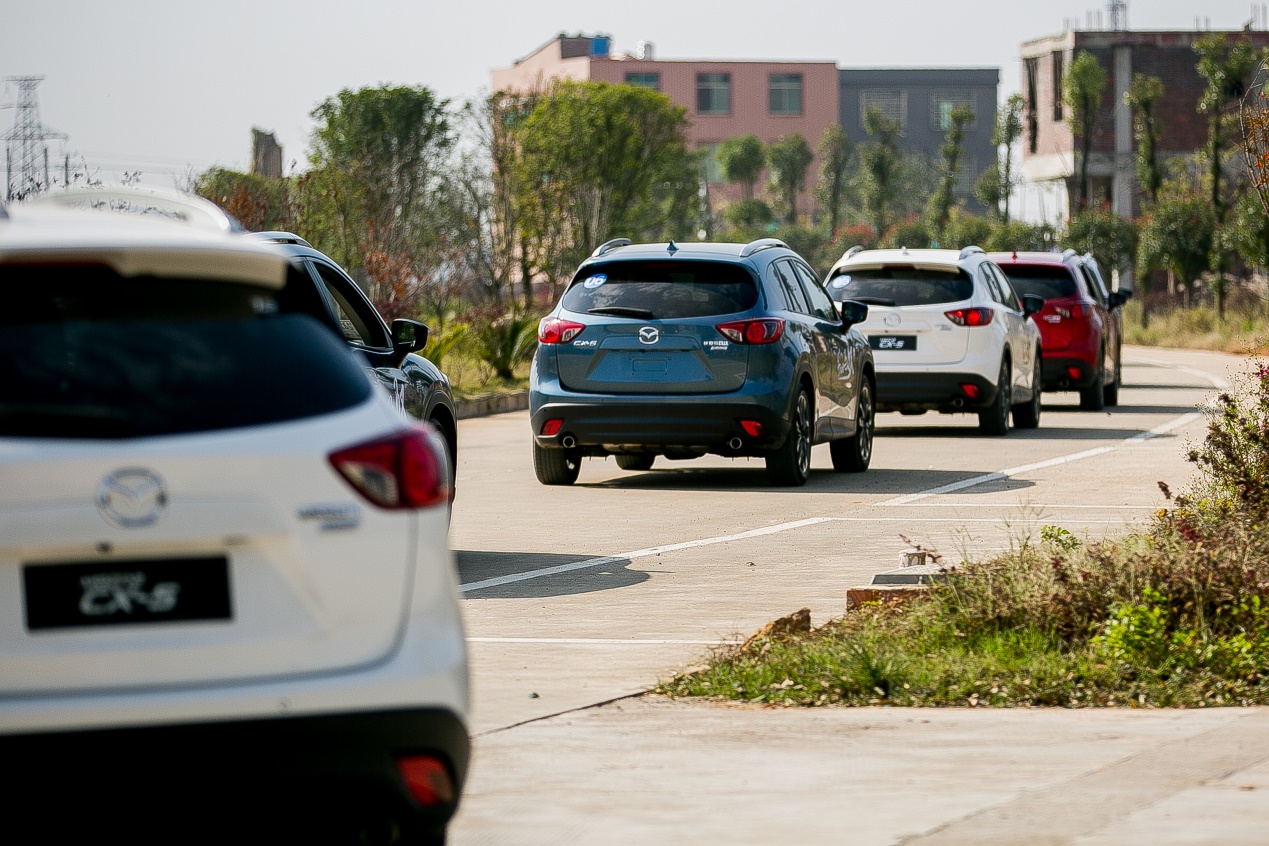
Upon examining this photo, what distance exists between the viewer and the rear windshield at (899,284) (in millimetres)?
20234

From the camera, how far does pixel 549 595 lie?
33.1ft

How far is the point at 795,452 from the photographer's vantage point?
15.3 metres

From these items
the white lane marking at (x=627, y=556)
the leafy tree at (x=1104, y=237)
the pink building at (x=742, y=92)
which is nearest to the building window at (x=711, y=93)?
the pink building at (x=742, y=92)

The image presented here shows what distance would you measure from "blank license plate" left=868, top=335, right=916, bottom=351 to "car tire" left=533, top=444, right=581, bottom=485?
4827 mm

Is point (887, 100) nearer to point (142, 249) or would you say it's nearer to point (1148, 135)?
point (1148, 135)

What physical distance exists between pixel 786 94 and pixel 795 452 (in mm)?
111050

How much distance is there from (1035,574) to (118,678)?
4.51 meters

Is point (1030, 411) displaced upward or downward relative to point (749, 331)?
downward

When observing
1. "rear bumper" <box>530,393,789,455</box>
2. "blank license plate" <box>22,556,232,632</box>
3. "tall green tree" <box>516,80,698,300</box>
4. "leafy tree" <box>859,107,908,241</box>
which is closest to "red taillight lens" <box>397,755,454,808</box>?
"blank license plate" <box>22,556,232,632</box>

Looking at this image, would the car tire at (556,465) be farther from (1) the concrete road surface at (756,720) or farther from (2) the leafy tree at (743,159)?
(2) the leafy tree at (743,159)

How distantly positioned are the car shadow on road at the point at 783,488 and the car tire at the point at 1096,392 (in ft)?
26.6


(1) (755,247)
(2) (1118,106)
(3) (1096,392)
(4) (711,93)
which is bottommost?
(3) (1096,392)

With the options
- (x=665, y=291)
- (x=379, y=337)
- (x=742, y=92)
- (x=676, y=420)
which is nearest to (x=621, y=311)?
(x=665, y=291)

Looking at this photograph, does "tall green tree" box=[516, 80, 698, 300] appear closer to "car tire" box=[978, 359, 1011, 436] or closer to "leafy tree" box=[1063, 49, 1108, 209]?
"leafy tree" box=[1063, 49, 1108, 209]
